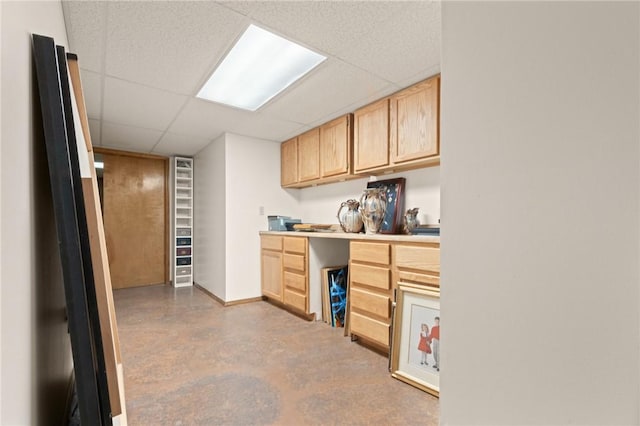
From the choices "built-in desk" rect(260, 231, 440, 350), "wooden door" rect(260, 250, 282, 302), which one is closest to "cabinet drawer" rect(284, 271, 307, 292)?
"built-in desk" rect(260, 231, 440, 350)

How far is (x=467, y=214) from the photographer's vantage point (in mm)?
702

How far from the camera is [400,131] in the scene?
8.12 feet

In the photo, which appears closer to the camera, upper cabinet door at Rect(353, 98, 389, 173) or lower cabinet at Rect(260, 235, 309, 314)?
upper cabinet door at Rect(353, 98, 389, 173)

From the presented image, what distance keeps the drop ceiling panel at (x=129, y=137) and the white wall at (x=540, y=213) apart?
12.5 feet

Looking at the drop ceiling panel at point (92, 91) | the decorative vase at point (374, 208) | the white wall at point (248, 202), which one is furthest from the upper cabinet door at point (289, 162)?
the drop ceiling panel at point (92, 91)

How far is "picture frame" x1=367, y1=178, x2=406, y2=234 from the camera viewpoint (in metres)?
2.77

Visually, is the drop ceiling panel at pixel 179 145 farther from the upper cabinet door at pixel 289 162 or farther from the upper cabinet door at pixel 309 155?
the upper cabinet door at pixel 309 155

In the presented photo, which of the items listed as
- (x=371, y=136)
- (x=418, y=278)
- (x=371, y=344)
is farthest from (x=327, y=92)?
(x=371, y=344)

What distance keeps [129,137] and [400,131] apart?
3455 mm

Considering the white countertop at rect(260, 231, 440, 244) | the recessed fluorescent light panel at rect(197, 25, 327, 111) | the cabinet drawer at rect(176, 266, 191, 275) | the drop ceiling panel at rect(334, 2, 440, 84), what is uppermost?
the recessed fluorescent light panel at rect(197, 25, 327, 111)

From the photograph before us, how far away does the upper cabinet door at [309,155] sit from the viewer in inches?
135

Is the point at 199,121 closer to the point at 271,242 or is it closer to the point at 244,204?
the point at 244,204

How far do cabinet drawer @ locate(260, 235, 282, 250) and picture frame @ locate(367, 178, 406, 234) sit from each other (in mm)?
1351

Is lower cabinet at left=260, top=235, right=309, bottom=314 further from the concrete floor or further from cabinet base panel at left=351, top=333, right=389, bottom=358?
cabinet base panel at left=351, top=333, right=389, bottom=358
